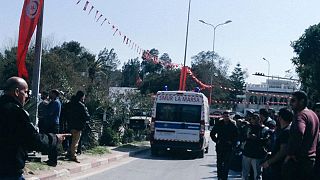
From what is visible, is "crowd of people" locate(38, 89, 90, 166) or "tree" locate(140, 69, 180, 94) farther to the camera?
"tree" locate(140, 69, 180, 94)

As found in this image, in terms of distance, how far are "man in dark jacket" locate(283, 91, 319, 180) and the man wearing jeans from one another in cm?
311

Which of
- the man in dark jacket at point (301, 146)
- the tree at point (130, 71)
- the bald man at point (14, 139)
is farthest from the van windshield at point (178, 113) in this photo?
the tree at point (130, 71)

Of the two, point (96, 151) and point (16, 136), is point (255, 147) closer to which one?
point (16, 136)

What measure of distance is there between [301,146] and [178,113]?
12976 millimetres

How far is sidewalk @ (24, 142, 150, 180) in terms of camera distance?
36.9 ft

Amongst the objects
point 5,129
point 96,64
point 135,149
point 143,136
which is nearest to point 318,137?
point 5,129

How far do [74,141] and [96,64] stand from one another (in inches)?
2063

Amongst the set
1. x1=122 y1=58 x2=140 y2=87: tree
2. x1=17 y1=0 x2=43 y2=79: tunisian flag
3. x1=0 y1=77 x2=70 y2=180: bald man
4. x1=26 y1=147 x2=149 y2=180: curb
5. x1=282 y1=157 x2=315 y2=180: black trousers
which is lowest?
x1=26 y1=147 x2=149 y2=180: curb

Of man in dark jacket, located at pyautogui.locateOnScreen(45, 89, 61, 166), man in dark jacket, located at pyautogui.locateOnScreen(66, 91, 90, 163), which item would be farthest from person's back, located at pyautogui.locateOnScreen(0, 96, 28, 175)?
man in dark jacket, located at pyautogui.locateOnScreen(66, 91, 90, 163)

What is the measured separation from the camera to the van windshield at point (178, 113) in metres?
19.7

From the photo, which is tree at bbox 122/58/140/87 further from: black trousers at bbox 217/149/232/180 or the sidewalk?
black trousers at bbox 217/149/232/180

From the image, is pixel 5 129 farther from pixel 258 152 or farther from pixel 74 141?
pixel 74 141

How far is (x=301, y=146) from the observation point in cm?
694

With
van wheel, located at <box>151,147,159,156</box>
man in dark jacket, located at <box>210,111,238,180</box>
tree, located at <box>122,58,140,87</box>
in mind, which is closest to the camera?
man in dark jacket, located at <box>210,111,238,180</box>
